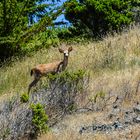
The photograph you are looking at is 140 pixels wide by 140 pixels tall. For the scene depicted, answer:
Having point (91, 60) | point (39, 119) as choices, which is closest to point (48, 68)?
point (91, 60)

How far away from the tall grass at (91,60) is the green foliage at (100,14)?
1.91 meters

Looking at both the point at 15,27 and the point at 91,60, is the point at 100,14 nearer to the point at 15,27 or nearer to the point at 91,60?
the point at 15,27

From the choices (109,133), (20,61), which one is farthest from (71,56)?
(109,133)

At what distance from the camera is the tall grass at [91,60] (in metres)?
15.0

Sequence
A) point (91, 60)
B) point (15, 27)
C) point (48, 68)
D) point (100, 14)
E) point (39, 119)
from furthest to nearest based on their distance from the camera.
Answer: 1. point (100, 14)
2. point (15, 27)
3. point (91, 60)
4. point (48, 68)
5. point (39, 119)

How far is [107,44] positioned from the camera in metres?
17.6

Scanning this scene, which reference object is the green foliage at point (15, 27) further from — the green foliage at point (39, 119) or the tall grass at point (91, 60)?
the green foliage at point (39, 119)

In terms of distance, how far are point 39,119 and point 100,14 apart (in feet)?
39.5

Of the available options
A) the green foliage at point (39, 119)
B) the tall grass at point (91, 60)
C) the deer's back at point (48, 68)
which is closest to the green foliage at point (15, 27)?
the tall grass at point (91, 60)

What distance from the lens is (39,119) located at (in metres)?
10.0

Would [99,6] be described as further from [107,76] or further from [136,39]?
[107,76]

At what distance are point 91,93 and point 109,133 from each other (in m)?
2.73

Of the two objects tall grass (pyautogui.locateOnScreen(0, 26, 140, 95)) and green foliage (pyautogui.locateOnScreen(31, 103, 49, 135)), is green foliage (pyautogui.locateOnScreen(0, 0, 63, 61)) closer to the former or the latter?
tall grass (pyautogui.locateOnScreen(0, 26, 140, 95))

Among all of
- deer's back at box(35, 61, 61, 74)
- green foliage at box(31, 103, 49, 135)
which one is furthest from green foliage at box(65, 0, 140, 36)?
green foliage at box(31, 103, 49, 135)
